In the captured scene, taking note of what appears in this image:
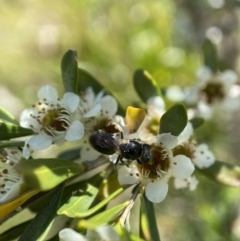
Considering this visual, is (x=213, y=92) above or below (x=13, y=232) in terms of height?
below

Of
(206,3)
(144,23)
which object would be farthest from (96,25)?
(206,3)

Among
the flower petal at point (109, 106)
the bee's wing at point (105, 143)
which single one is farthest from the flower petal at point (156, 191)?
the flower petal at point (109, 106)

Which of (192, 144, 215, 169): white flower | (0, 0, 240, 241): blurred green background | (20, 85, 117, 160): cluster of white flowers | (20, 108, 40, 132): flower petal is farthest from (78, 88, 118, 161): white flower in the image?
(0, 0, 240, 241): blurred green background

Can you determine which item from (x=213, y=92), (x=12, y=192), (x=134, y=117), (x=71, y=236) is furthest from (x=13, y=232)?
(x=213, y=92)

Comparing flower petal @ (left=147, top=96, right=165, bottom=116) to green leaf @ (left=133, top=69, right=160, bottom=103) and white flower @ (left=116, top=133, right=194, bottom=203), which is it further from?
white flower @ (left=116, top=133, right=194, bottom=203)

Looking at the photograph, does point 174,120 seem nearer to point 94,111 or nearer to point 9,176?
point 94,111
